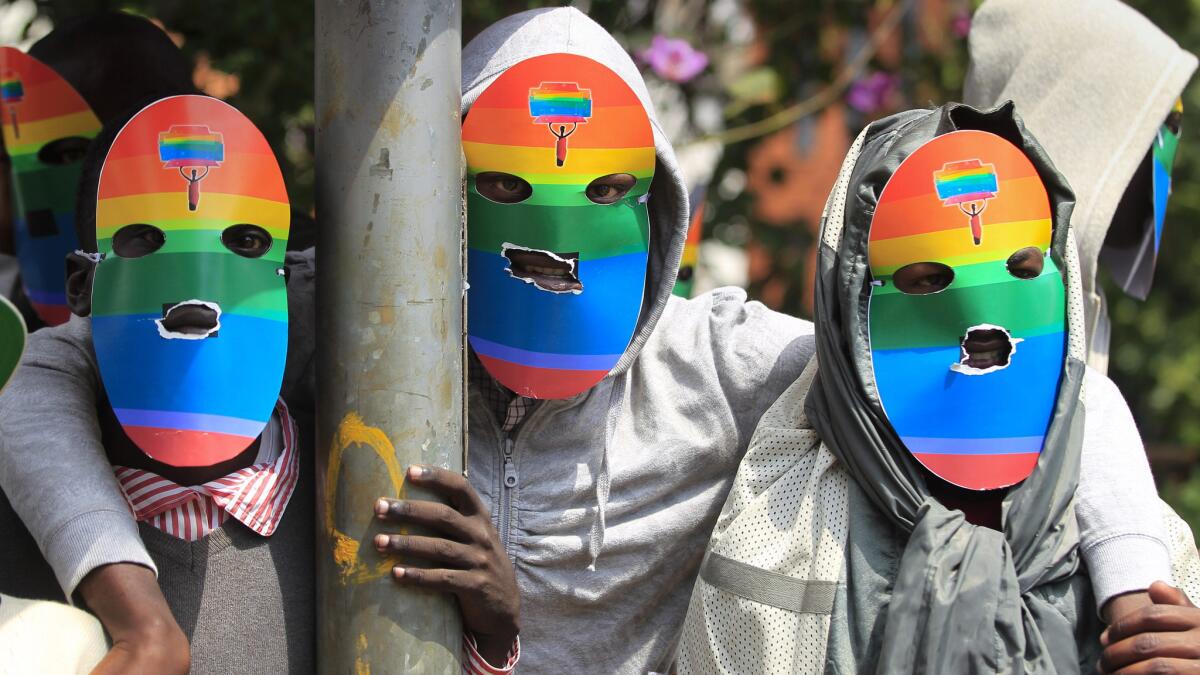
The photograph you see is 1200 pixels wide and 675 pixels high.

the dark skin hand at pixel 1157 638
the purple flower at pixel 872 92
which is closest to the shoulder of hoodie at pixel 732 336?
the dark skin hand at pixel 1157 638

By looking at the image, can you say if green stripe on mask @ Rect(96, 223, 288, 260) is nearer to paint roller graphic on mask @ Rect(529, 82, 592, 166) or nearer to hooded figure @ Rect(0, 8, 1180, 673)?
hooded figure @ Rect(0, 8, 1180, 673)

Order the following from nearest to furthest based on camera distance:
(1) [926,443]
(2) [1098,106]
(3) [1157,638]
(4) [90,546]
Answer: (4) [90,546] < (3) [1157,638] < (1) [926,443] < (2) [1098,106]

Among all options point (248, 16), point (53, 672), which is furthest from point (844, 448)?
point (248, 16)

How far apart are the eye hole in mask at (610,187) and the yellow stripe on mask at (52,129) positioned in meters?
1.23

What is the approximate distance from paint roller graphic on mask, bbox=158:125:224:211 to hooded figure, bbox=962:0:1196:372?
6.81ft

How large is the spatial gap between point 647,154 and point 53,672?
1.35m

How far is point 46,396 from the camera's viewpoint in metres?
2.28

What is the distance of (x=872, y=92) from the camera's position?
5.79 m

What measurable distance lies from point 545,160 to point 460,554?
2.55ft

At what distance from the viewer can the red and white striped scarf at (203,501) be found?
228 cm

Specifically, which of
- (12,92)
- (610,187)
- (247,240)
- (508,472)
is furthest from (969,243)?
(12,92)

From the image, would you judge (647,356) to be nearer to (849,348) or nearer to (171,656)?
(849,348)

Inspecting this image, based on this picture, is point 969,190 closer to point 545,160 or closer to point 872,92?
point 545,160

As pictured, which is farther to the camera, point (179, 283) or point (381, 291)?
point (179, 283)
